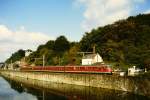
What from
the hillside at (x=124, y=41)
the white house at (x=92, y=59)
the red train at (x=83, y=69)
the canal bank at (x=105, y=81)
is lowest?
the canal bank at (x=105, y=81)

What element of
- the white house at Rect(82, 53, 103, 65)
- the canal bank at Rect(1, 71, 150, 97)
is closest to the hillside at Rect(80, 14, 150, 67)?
the white house at Rect(82, 53, 103, 65)

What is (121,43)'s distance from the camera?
7019 cm

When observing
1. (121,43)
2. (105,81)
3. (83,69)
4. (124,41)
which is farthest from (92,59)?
(105,81)

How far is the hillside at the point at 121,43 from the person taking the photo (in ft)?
186

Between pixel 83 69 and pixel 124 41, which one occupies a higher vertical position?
pixel 124 41

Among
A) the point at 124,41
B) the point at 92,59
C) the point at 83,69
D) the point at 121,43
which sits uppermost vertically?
the point at 124,41

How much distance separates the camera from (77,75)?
58219mm

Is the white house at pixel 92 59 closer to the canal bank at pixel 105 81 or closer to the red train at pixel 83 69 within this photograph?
the red train at pixel 83 69

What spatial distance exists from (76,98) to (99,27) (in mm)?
48638

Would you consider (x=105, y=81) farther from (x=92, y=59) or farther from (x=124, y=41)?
A: (x=124, y=41)

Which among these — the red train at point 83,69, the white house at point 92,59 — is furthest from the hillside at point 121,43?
the red train at point 83,69

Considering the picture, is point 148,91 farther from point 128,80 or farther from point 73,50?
point 73,50

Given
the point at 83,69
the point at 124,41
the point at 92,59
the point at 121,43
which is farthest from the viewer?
the point at 124,41

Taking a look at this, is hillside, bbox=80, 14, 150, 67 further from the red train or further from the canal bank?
the canal bank
